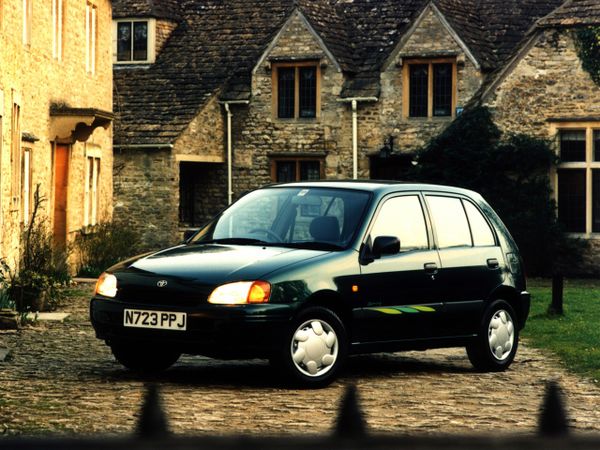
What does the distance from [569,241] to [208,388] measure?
20195mm

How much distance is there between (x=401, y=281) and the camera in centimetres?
1037

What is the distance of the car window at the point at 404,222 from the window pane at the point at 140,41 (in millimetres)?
27180

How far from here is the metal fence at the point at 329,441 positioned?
1380 mm

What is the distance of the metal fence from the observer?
138cm

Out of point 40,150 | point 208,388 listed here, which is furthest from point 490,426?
point 40,150

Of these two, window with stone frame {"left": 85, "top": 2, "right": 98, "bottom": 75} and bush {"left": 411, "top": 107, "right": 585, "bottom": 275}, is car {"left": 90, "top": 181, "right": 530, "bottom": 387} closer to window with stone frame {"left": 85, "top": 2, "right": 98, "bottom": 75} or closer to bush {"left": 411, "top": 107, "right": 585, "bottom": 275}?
window with stone frame {"left": 85, "top": 2, "right": 98, "bottom": 75}

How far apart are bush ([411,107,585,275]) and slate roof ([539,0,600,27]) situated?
2.53m


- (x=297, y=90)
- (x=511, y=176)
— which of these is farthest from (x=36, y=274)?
(x=297, y=90)

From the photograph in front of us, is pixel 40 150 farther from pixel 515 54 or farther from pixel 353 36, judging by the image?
Answer: pixel 353 36

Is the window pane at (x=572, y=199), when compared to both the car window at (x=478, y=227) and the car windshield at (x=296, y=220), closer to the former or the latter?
the car window at (x=478, y=227)

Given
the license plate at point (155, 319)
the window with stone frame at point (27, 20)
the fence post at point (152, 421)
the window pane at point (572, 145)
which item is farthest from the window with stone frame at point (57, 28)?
the fence post at point (152, 421)

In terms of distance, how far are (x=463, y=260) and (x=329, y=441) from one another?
9741 mm

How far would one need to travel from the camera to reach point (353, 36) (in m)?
35.8

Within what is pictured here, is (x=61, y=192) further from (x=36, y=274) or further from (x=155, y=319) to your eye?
(x=155, y=319)
